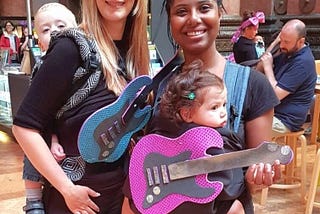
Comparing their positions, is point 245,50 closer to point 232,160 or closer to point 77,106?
point 77,106

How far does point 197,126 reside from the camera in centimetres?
115

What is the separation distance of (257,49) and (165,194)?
4.43 m

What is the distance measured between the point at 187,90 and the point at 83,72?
0.31m

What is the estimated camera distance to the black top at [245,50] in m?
5.13

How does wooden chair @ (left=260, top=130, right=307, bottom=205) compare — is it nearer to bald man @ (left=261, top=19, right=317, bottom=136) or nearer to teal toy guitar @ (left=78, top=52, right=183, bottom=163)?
bald man @ (left=261, top=19, right=317, bottom=136)

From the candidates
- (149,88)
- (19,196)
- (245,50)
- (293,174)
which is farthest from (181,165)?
(245,50)

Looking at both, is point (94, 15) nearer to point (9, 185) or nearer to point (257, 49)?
point (9, 185)

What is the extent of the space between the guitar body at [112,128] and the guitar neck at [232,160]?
25 centimetres

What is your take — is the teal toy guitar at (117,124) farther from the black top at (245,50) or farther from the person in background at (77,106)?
the black top at (245,50)

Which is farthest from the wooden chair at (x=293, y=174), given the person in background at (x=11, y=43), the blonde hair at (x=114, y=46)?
the person in background at (x=11, y=43)

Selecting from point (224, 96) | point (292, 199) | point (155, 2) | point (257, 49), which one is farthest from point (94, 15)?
point (257, 49)

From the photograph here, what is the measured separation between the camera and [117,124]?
1.30 metres

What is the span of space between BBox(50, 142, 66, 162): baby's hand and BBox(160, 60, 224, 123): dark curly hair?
329 mm

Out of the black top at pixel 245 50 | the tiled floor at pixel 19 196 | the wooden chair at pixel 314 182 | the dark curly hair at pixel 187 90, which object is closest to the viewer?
the dark curly hair at pixel 187 90
